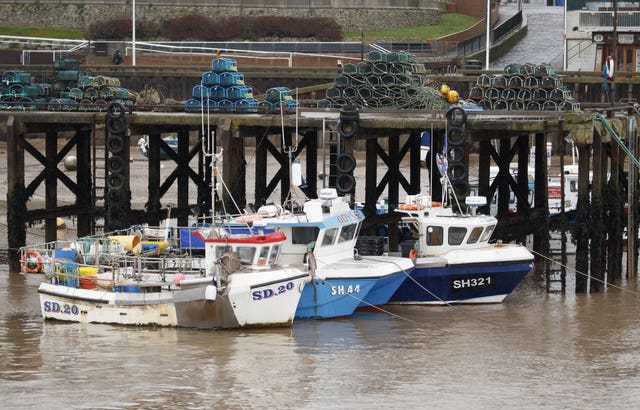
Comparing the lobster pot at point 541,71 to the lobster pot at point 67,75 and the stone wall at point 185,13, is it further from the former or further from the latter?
the stone wall at point 185,13

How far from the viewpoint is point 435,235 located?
37.3 meters

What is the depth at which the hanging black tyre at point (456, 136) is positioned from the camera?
39.4 meters

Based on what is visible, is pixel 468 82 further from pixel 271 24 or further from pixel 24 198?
pixel 24 198

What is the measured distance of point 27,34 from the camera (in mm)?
83250

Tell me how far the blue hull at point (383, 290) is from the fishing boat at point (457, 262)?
695 millimetres

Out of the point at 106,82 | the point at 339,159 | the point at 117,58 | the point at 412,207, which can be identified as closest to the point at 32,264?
the point at 339,159

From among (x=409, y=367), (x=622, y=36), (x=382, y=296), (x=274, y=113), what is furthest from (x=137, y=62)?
(x=409, y=367)

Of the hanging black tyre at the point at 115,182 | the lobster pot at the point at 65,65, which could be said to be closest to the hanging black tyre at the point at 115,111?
the hanging black tyre at the point at 115,182

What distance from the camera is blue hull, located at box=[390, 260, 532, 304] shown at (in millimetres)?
36938

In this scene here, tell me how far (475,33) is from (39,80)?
25.3m

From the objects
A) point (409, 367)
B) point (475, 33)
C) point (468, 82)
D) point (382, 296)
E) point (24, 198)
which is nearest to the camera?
point (409, 367)

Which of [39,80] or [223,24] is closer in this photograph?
[39,80]

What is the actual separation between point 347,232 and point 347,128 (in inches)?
182

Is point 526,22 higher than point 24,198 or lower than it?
higher
